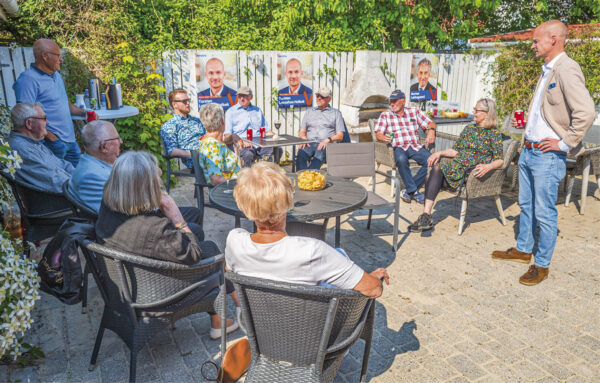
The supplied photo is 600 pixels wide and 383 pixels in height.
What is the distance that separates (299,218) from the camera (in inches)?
121

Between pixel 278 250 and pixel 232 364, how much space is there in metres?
0.96

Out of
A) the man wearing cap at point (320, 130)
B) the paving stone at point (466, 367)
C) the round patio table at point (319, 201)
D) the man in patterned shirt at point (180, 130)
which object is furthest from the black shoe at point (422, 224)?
the man in patterned shirt at point (180, 130)

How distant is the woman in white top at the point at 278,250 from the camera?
6.20ft

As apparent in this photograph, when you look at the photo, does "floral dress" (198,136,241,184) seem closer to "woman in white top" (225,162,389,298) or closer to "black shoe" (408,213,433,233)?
"black shoe" (408,213,433,233)

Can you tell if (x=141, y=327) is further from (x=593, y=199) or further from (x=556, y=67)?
(x=593, y=199)

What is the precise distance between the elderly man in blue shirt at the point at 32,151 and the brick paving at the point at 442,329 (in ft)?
3.05

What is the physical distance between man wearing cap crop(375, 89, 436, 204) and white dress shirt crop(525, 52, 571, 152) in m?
2.11

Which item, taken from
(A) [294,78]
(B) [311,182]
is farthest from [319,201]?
(A) [294,78]

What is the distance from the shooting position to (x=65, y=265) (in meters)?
2.43

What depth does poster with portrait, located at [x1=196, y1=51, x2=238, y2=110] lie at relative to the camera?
7340 mm

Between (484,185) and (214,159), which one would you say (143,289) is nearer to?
(214,159)

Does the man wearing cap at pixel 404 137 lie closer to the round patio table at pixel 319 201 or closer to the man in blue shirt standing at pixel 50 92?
the round patio table at pixel 319 201

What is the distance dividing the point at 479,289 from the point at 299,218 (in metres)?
1.71

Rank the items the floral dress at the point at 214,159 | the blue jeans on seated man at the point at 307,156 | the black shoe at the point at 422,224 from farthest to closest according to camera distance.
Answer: the blue jeans on seated man at the point at 307,156
the black shoe at the point at 422,224
the floral dress at the point at 214,159
